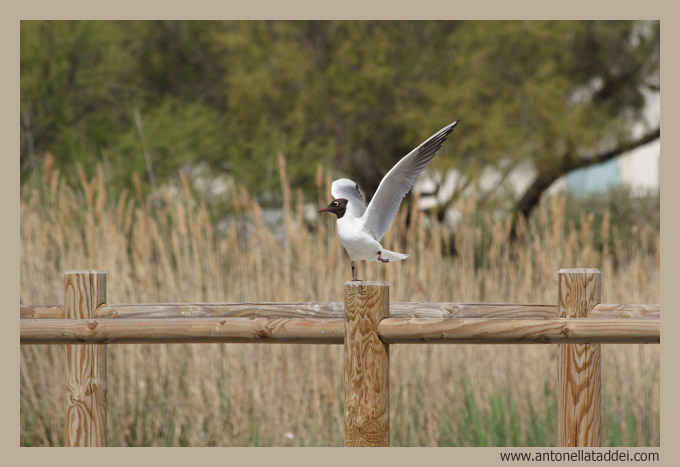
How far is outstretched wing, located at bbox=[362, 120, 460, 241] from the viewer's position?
2.50 m

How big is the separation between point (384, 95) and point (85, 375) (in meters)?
8.03

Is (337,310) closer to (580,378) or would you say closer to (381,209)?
(381,209)

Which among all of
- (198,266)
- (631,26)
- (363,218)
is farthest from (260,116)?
(363,218)

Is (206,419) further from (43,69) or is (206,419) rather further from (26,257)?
(43,69)

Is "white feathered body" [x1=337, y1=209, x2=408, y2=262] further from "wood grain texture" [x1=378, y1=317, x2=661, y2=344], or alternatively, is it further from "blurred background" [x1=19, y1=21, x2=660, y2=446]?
"blurred background" [x1=19, y1=21, x2=660, y2=446]

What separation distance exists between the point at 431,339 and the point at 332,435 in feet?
5.71

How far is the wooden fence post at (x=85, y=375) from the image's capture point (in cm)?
280

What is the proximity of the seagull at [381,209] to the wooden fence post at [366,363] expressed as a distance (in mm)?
131

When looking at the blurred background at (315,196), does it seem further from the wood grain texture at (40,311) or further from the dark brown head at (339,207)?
the dark brown head at (339,207)

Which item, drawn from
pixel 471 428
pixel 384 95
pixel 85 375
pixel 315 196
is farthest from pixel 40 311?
pixel 384 95

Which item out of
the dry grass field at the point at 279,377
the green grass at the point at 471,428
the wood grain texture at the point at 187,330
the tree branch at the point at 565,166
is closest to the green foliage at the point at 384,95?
the tree branch at the point at 565,166

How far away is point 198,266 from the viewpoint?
14.1 ft

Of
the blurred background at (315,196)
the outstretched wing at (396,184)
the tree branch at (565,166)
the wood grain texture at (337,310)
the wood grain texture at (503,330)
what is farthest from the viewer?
the tree branch at (565,166)

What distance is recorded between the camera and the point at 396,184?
2.54 metres
